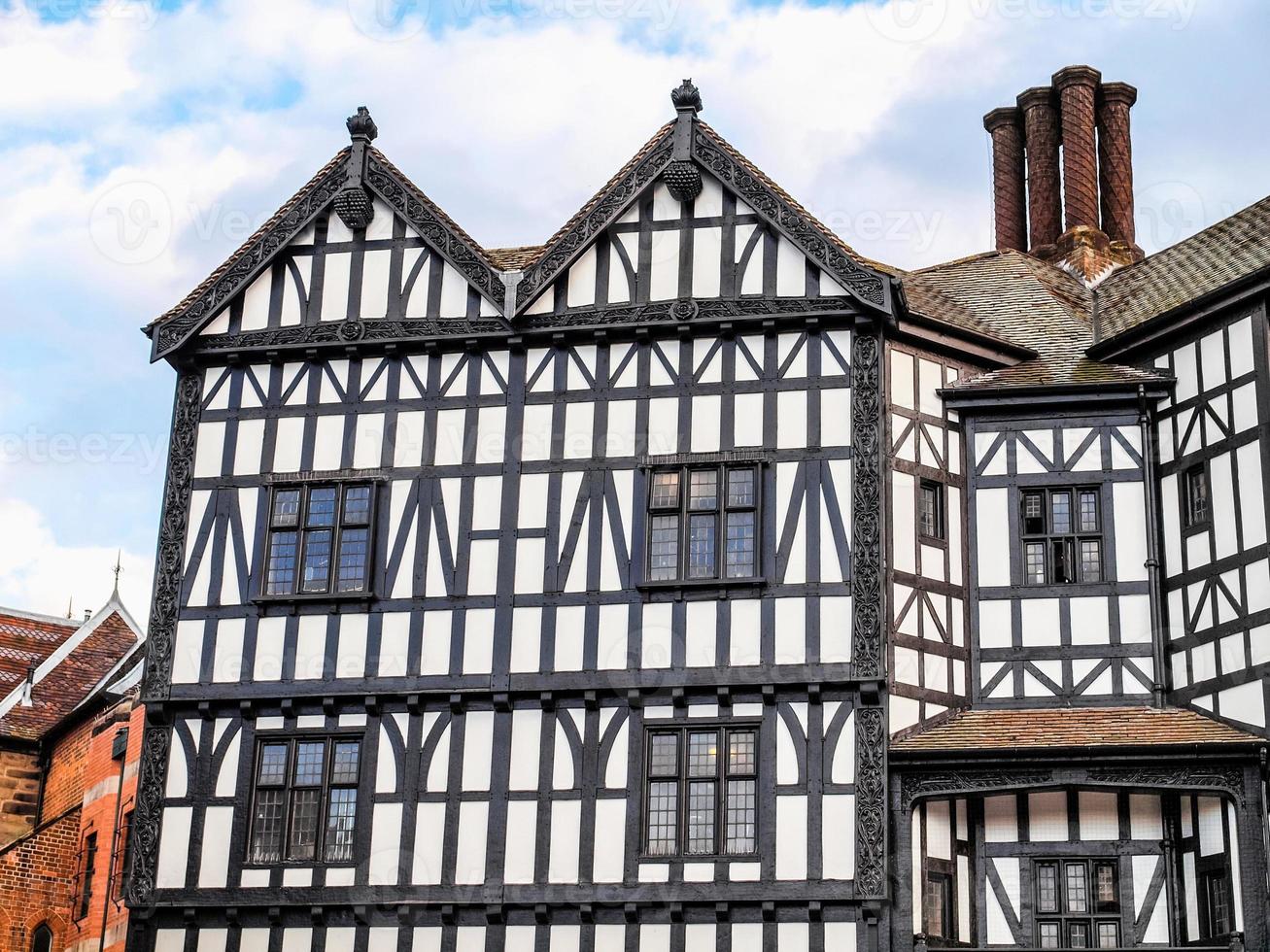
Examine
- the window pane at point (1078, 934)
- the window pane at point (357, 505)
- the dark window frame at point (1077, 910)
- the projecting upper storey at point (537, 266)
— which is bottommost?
the window pane at point (1078, 934)

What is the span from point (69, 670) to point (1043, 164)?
75.7 feet

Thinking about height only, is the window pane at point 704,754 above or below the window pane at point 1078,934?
above

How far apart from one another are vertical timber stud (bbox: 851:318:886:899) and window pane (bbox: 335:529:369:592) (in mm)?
6679

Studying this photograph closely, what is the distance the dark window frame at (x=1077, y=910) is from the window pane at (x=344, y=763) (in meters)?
8.94

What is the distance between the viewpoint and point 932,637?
25594mm

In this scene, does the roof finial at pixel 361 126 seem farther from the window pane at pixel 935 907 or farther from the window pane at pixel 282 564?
the window pane at pixel 935 907

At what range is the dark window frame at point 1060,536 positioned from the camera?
26125 mm

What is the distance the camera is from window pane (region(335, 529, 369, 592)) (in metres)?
26.2

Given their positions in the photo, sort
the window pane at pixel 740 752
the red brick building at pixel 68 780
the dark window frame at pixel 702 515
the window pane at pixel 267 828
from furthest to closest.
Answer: the red brick building at pixel 68 780 < the window pane at pixel 267 828 < the dark window frame at pixel 702 515 < the window pane at pixel 740 752

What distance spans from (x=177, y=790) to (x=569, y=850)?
5522mm

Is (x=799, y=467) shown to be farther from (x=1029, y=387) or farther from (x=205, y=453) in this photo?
(x=205, y=453)

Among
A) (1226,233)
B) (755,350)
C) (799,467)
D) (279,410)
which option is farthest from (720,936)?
(1226,233)

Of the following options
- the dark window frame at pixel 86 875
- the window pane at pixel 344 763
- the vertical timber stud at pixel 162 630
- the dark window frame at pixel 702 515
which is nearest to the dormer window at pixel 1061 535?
the dark window frame at pixel 702 515

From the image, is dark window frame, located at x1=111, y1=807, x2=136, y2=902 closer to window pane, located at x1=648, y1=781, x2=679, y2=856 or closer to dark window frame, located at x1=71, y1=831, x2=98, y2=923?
dark window frame, located at x1=71, y1=831, x2=98, y2=923
